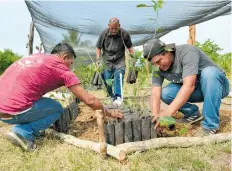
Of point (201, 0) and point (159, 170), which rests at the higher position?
point (201, 0)

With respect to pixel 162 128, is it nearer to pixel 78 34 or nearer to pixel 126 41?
pixel 126 41

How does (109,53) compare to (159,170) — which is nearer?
(159,170)

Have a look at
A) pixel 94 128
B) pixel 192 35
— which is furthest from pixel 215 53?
pixel 94 128

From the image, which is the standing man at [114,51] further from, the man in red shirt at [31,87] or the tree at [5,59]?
the tree at [5,59]

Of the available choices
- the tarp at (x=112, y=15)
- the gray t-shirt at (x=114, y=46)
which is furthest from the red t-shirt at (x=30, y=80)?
the tarp at (x=112, y=15)

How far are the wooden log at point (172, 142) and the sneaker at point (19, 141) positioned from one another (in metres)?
0.90

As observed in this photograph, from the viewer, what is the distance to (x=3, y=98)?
2963 millimetres

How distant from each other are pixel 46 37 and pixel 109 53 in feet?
10.4

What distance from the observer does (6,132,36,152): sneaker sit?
302cm

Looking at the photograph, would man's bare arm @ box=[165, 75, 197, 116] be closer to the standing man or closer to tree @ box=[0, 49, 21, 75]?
the standing man

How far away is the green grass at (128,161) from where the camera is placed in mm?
2457

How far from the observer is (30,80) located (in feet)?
9.68

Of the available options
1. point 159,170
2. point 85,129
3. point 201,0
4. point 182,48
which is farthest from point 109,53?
point 159,170

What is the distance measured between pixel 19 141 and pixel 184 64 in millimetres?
1625
